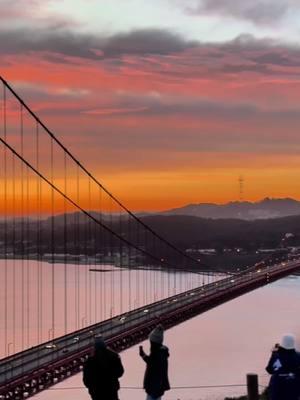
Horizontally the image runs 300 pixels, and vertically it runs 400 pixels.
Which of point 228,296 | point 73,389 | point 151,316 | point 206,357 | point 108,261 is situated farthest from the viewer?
point 108,261

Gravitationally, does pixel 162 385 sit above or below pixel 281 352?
below

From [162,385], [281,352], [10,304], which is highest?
[281,352]

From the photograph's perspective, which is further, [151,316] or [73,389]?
[151,316]

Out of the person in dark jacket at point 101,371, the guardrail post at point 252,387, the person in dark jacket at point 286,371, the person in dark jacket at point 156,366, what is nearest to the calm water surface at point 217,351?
the person in dark jacket at point 156,366

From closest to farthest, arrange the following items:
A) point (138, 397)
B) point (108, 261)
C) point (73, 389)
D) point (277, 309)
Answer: point (138, 397) < point (73, 389) < point (277, 309) < point (108, 261)

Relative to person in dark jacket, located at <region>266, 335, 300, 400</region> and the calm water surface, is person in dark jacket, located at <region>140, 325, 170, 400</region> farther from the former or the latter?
the calm water surface

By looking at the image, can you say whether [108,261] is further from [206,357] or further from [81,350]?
[81,350]

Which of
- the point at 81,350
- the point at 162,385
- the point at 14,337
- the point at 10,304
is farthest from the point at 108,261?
the point at 162,385

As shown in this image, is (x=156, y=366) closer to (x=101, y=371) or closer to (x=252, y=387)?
(x=252, y=387)
